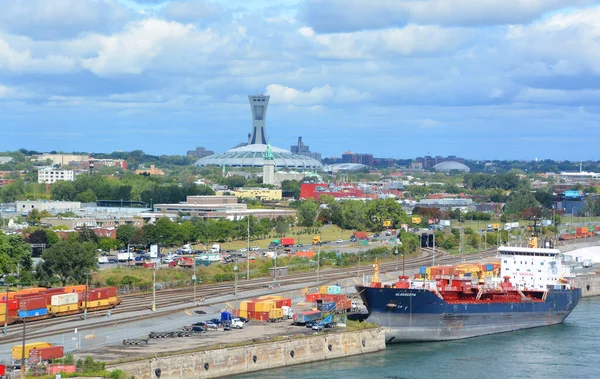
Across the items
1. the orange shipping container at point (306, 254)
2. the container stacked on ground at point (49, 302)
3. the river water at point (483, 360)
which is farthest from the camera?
the orange shipping container at point (306, 254)

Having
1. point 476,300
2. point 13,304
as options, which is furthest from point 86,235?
point 476,300

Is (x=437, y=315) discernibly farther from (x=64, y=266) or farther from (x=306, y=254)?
(x=306, y=254)

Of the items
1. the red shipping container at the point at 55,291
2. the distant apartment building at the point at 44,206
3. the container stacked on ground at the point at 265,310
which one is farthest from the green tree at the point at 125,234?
the container stacked on ground at the point at 265,310

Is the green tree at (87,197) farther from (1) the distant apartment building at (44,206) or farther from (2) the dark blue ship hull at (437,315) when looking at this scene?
(2) the dark blue ship hull at (437,315)

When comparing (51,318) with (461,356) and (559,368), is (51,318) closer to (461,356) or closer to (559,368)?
(461,356)

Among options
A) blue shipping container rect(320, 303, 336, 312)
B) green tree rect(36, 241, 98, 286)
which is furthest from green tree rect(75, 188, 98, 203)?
blue shipping container rect(320, 303, 336, 312)

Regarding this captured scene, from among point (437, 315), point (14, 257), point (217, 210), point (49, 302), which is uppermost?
point (217, 210)

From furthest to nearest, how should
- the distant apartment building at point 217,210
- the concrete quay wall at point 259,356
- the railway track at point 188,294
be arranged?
the distant apartment building at point 217,210
the railway track at point 188,294
the concrete quay wall at point 259,356

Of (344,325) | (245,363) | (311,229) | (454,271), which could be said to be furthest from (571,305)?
(311,229)
